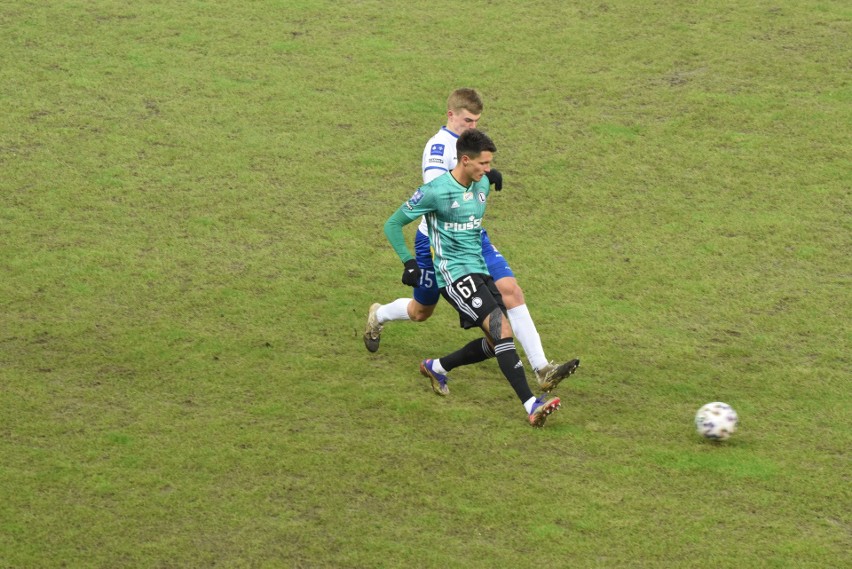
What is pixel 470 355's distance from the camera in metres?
10.1

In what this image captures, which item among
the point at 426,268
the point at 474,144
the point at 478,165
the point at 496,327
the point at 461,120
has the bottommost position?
the point at 496,327

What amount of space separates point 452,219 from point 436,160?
25.3 inches

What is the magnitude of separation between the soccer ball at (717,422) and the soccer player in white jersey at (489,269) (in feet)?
3.78

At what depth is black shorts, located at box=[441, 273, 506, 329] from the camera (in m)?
9.59

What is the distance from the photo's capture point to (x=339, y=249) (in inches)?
514

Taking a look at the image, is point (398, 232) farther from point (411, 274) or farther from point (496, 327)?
point (496, 327)

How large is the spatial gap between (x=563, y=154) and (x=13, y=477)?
352 inches

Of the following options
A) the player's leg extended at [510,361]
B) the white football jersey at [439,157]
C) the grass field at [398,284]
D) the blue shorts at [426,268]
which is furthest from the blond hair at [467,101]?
the grass field at [398,284]

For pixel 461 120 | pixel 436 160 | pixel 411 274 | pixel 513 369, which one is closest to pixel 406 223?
pixel 411 274

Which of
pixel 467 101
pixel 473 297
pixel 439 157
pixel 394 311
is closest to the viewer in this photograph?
pixel 473 297

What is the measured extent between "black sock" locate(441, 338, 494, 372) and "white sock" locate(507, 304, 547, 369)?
0.33 m

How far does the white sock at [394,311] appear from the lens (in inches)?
419

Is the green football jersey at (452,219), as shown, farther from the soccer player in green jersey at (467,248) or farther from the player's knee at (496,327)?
the player's knee at (496,327)

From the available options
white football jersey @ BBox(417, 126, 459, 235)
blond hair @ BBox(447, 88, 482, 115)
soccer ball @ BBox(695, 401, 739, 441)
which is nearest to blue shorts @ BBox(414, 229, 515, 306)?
white football jersey @ BBox(417, 126, 459, 235)
